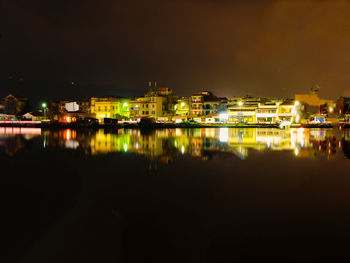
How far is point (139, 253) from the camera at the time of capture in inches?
144

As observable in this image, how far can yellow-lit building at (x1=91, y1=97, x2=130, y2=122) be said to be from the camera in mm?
49406

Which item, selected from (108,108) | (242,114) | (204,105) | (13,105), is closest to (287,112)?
(242,114)

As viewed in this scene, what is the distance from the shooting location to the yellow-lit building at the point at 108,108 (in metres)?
49.4

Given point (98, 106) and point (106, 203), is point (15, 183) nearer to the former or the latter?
point (106, 203)

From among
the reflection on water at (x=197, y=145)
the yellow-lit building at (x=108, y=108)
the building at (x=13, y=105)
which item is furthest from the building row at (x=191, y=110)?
the reflection on water at (x=197, y=145)

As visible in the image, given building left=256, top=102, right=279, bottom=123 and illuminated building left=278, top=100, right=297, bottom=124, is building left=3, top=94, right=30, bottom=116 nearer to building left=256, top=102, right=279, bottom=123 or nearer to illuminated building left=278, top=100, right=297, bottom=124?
building left=256, top=102, right=279, bottom=123

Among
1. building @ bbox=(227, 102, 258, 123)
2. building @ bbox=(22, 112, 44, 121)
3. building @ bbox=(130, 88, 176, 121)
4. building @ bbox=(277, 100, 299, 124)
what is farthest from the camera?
building @ bbox=(22, 112, 44, 121)

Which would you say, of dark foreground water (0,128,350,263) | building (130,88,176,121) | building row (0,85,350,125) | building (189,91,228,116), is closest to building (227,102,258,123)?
building row (0,85,350,125)

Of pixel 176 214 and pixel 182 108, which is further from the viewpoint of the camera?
pixel 182 108

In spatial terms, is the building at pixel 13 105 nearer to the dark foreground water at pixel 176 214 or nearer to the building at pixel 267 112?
the building at pixel 267 112

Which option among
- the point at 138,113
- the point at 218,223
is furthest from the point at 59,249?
the point at 138,113

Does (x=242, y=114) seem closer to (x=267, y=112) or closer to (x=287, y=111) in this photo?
(x=267, y=112)

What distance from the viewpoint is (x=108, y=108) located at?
162ft

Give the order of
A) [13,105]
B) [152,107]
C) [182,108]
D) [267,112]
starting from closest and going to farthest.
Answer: [267,112] → [152,107] → [182,108] → [13,105]
